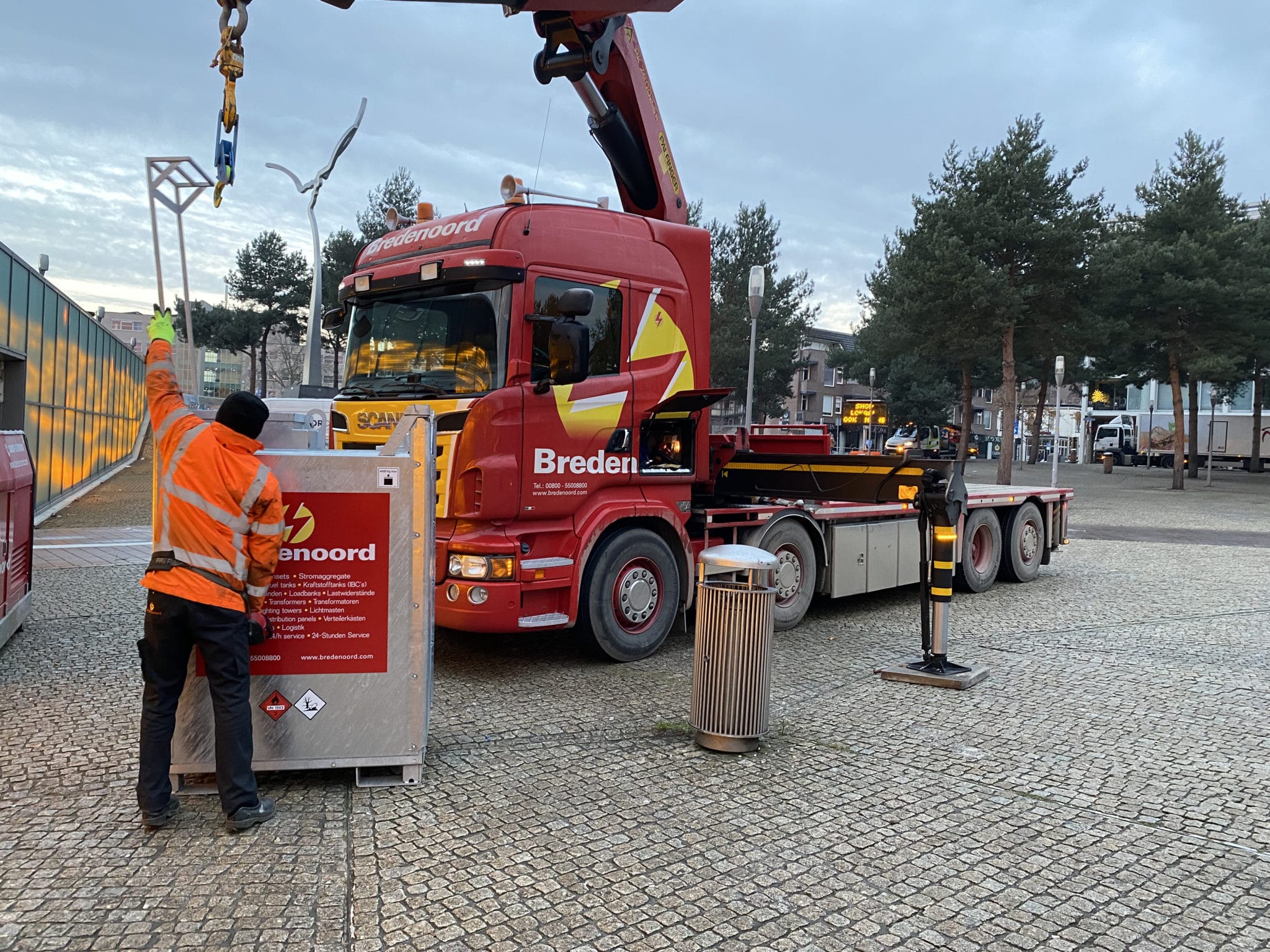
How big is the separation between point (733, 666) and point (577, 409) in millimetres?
2289

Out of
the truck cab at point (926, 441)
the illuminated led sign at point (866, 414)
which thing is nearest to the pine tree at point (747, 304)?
the truck cab at point (926, 441)

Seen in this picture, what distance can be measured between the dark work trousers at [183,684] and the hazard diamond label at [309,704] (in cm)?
37

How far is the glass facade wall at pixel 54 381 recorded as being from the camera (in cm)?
1457

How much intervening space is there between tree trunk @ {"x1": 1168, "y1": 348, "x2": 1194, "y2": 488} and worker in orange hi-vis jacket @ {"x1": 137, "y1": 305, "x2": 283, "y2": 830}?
3220 cm

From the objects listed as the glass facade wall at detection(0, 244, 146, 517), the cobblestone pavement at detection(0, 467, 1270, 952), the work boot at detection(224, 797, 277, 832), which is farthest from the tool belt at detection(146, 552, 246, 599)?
the glass facade wall at detection(0, 244, 146, 517)

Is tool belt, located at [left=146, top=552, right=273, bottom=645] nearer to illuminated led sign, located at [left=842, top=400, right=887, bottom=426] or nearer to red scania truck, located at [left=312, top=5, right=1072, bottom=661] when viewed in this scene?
red scania truck, located at [left=312, top=5, right=1072, bottom=661]

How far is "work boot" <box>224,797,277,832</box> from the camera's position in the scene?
151 inches

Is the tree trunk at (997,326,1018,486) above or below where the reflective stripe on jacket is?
above

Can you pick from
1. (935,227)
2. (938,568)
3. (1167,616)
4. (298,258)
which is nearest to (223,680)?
(938,568)

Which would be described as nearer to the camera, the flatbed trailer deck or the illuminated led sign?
the flatbed trailer deck

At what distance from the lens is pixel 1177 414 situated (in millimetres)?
30641

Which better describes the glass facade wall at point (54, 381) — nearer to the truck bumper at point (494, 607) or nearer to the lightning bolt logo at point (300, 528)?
the truck bumper at point (494, 607)

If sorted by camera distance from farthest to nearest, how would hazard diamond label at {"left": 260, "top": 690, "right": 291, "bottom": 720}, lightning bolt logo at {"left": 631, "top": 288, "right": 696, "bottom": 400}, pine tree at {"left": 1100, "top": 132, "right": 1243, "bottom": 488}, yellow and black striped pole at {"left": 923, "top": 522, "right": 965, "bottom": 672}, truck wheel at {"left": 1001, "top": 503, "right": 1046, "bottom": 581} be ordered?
pine tree at {"left": 1100, "top": 132, "right": 1243, "bottom": 488} → truck wheel at {"left": 1001, "top": 503, "right": 1046, "bottom": 581} → lightning bolt logo at {"left": 631, "top": 288, "right": 696, "bottom": 400} → yellow and black striped pole at {"left": 923, "top": 522, "right": 965, "bottom": 672} → hazard diamond label at {"left": 260, "top": 690, "right": 291, "bottom": 720}

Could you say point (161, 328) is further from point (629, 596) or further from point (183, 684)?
point (629, 596)
